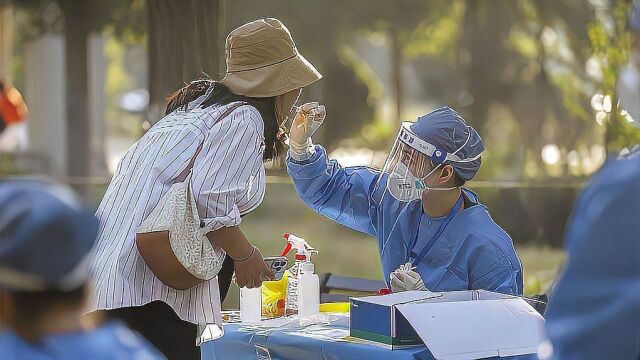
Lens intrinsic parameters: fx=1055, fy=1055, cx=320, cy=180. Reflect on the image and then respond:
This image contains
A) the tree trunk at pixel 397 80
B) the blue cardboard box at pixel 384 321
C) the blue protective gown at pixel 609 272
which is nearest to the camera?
the blue protective gown at pixel 609 272

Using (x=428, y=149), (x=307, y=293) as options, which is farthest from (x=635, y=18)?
(x=307, y=293)

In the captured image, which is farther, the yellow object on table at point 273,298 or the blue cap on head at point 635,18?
the yellow object on table at point 273,298

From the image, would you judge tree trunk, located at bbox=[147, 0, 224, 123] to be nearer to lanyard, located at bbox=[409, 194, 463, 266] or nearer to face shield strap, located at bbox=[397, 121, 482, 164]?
face shield strap, located at bbox=[397, 121, 482, 164]

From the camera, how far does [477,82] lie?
709 cm

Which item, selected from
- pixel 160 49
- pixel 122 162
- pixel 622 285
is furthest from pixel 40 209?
pixel 160 49

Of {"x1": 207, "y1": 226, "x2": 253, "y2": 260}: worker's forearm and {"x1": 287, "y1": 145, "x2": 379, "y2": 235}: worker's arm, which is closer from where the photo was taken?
{"x1": 207, "y1": 226, "x2": 253, "y2": 260}: worker's forearm

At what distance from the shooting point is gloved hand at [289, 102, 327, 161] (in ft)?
11.3

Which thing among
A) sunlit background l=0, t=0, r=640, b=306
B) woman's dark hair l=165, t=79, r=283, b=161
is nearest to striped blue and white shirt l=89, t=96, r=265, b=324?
woman's dark hair l=165, t=79, r=283, b=161

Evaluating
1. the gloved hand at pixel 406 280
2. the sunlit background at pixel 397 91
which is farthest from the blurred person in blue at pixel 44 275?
the sunlit background at pixel 397 91

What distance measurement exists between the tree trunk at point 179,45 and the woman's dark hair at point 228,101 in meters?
2.06

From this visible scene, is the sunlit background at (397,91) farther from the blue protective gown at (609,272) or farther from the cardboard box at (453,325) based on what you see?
the blue protective gown at (609,272)

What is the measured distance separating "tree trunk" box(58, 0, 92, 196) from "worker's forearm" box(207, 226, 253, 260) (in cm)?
457

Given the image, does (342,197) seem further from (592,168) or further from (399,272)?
(592,168)

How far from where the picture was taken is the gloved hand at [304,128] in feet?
11.3
